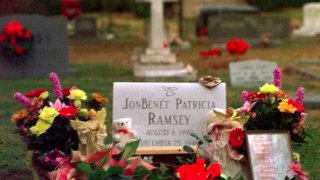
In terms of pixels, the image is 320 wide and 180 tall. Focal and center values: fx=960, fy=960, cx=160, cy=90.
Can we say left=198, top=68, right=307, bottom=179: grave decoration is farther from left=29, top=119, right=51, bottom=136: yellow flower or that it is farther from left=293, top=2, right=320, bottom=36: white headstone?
left=293, top=2, right=320, bottom=36: white headstone

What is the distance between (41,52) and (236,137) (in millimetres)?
11176

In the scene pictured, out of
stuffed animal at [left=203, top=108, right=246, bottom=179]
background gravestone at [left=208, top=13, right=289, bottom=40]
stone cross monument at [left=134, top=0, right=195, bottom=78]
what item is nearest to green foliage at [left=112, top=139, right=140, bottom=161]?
stuffed animal at [left=203, top=108, right=246, bottom=179]

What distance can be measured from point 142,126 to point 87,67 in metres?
12.4

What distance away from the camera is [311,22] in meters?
29.6

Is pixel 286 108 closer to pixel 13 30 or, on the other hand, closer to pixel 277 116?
pixel 277 116

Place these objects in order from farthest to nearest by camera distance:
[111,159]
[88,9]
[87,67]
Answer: [88,9]
[87,67]
[111,159]

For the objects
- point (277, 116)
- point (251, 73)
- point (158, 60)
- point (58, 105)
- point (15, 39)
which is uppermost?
point (58, 105)

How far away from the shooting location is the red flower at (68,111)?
5949mm

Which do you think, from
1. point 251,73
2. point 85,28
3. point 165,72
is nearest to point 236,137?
point 251,73

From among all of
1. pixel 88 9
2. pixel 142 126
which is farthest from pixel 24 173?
pixel 88 9

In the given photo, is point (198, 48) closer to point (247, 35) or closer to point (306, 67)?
point (247, 35)

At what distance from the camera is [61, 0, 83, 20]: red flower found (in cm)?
2991

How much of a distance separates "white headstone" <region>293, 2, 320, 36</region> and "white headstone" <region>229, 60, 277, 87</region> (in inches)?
572

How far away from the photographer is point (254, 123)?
6156 millimetres
